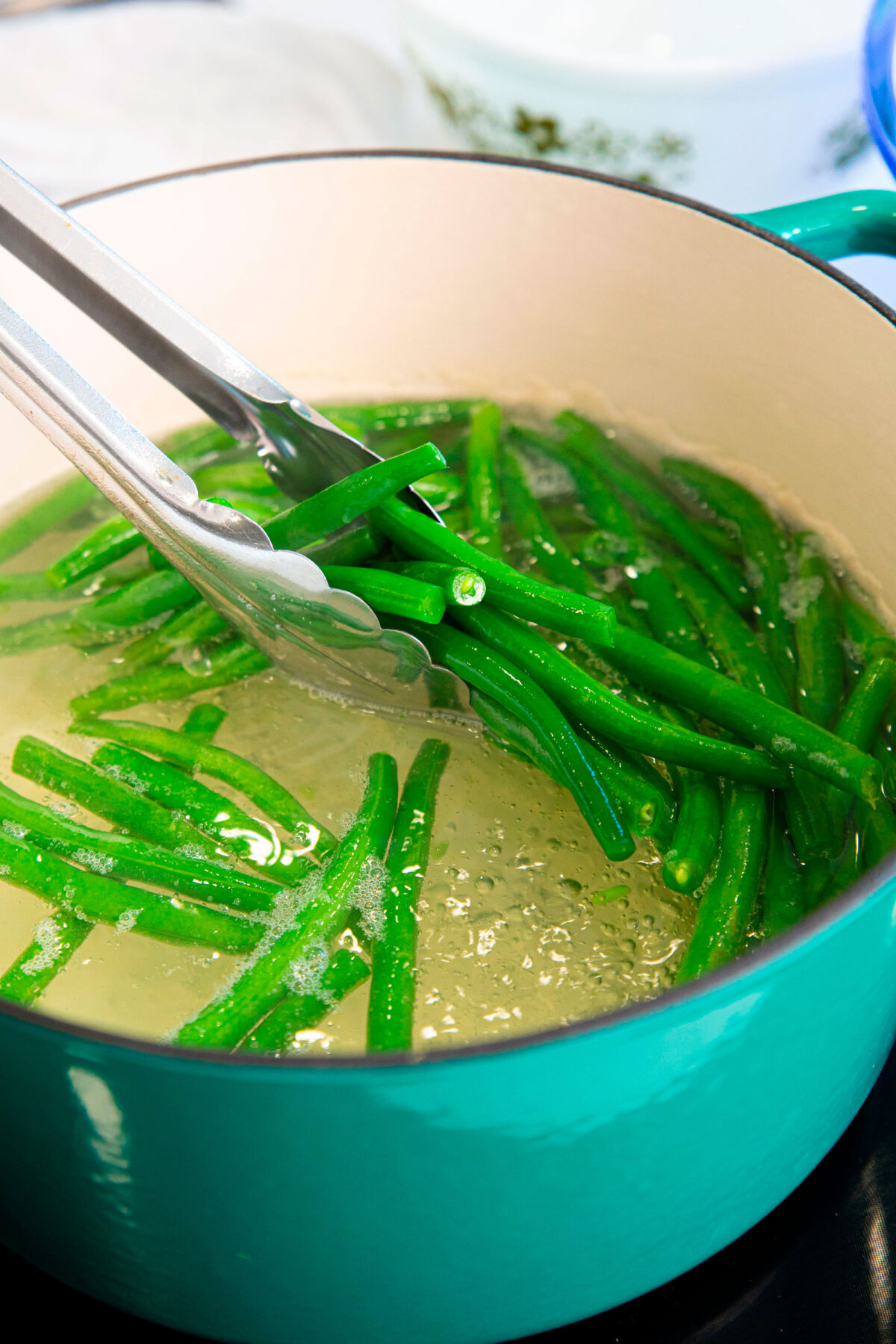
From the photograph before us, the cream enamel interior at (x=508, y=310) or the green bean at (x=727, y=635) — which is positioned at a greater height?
the cream enamel interior at (x=508, y=310)

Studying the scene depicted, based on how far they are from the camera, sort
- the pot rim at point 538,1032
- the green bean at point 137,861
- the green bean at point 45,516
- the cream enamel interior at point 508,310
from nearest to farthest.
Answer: the pot rim at point 538,1032, the green bean at point 137,861, the cream enamel interior at point 508,310, the green bean at point 45,516

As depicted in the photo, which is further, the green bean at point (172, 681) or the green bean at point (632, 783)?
the green bean at point (172, 681)

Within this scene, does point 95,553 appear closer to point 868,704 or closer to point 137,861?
point 137,861

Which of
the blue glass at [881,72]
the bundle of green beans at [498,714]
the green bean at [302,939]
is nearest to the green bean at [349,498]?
the bundle of green beans at [498,714]

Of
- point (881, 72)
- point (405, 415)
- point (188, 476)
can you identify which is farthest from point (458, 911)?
Result: point (881, 72)

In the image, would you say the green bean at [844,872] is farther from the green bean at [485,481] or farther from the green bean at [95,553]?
the green bean at [95,553]

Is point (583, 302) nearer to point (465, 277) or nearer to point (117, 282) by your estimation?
point (465, 277)

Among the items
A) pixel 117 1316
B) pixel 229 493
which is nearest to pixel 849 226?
pixel 229 493
